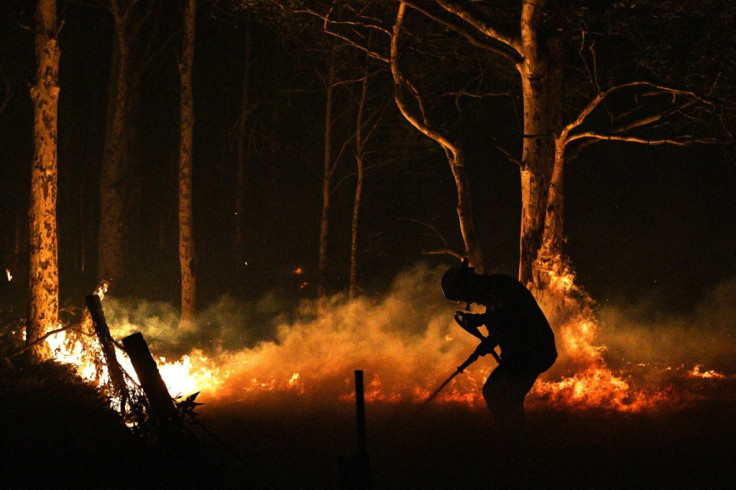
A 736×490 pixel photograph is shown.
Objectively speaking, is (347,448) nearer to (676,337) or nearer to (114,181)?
(676,337)

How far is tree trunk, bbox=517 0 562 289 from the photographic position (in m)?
12.3

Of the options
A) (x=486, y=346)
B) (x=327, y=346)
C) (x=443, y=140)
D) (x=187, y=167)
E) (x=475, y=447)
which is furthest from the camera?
(x=187, y=167)

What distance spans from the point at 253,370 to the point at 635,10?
10258mm

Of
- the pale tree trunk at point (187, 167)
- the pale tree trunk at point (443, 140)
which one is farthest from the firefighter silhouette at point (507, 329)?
the pale tree trunk at point (187, 167)

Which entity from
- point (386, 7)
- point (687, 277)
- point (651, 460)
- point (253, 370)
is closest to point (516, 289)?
point (651, 460)

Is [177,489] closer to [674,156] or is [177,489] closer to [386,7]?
[386,7]

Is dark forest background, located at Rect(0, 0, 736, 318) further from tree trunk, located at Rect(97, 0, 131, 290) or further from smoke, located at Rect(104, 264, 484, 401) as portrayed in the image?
smoke, located at Rect(104, 264, 484, 401)

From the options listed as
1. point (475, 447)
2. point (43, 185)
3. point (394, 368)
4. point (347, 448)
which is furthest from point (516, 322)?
point (43, 185)

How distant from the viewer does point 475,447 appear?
816 centimetres

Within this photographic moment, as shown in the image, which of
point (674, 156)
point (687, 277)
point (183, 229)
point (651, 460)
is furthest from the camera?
point (674, 156)

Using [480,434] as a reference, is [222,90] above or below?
above

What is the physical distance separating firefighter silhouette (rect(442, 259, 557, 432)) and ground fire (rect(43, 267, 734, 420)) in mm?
2851

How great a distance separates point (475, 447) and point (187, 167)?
12.4 meters

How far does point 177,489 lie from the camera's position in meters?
6.21
